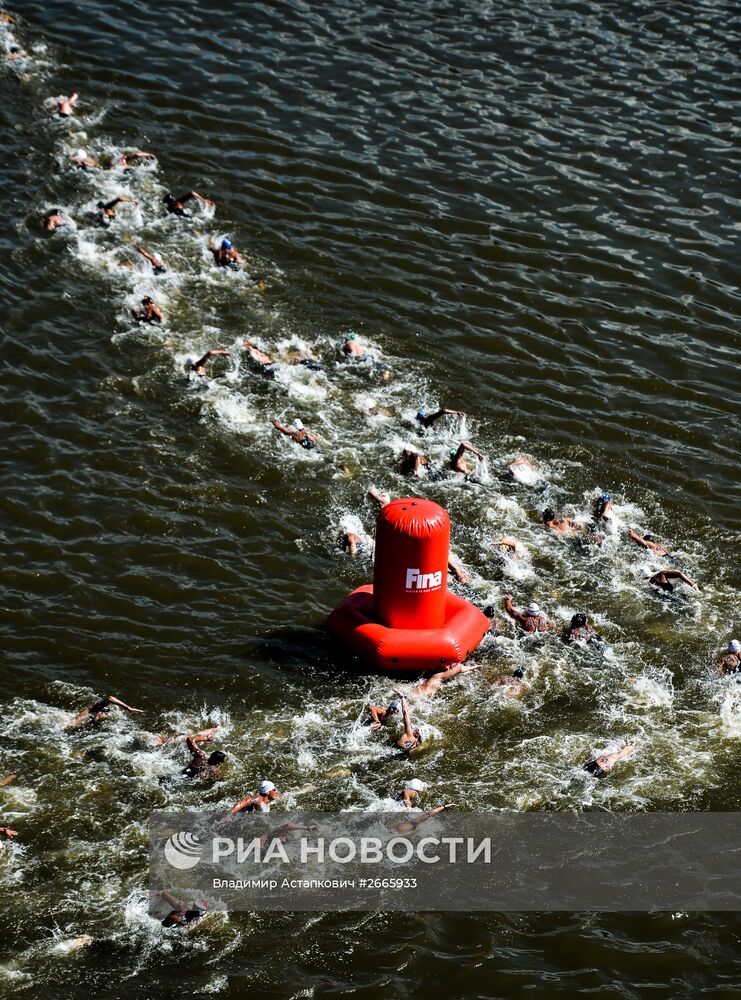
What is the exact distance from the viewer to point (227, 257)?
3141cm

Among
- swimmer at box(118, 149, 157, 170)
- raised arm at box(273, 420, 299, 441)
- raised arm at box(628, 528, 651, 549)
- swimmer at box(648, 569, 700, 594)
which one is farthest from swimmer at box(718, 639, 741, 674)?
swimmer at box(118, 149, 157, 170)

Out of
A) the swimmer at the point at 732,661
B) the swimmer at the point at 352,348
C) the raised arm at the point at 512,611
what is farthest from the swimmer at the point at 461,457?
the swimmer at the point at 732,661

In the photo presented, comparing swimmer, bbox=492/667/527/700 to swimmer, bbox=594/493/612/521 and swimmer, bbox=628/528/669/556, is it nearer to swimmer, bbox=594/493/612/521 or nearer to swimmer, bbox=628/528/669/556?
swimmer, bbox=628/528/669/556

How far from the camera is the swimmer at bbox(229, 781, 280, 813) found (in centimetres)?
1842

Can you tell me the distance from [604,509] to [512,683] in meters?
5.18

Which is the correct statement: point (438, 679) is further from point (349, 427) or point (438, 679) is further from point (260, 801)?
point (349, 427)

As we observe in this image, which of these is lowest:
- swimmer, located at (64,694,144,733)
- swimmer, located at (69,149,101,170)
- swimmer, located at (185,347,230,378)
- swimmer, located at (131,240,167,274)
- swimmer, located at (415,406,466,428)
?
swimmer, located at (64,694,144,733)

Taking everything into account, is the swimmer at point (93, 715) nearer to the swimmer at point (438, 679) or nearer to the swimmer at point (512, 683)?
the swimmer at point (438, 679)

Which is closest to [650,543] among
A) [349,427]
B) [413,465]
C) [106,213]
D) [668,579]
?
[668,579]

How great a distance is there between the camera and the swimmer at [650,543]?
24328 mm

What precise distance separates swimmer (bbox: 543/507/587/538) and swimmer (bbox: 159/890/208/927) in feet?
36.0

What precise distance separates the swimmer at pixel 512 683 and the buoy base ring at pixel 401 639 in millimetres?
731

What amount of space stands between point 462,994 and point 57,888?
571 centimetres

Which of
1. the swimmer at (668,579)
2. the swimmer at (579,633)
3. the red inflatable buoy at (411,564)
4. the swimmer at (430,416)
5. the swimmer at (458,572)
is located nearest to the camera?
the red inflatable buoy at (411,564)
